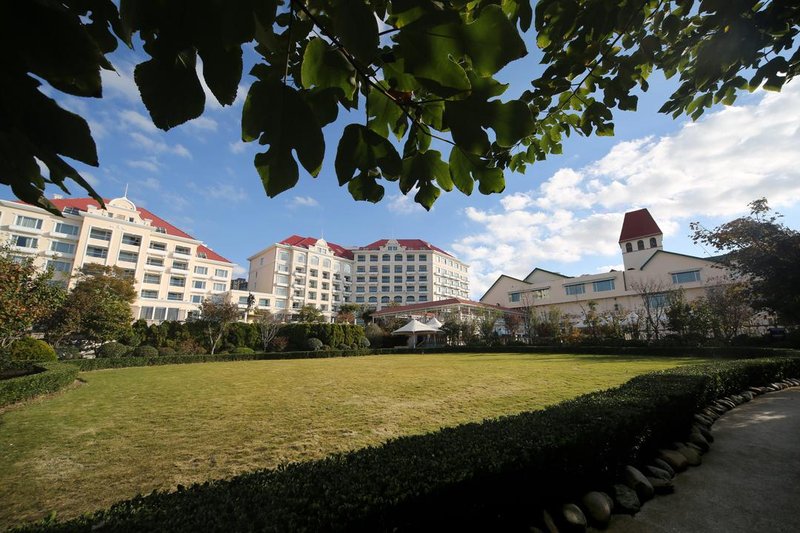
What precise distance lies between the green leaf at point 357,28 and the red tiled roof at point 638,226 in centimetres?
5021

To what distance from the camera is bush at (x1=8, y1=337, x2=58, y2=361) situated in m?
14.3

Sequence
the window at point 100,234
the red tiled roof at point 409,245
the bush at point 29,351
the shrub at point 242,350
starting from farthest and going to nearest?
1. the red tiled roof at point 409,245
2. the window at point 100,234
3. the shrub at point 242,350
4. the bush at point 29,351

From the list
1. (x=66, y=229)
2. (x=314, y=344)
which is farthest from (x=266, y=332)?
(x=66, y=229)

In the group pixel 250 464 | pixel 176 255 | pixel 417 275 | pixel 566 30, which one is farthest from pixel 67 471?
pixel 417 275

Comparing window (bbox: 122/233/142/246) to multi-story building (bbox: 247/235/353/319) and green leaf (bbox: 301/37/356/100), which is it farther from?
green leaf (bbox: 301/37/356/100)

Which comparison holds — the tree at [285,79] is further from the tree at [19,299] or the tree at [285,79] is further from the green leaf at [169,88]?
A: the tree at [19,299]

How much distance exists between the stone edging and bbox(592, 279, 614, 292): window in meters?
36.5

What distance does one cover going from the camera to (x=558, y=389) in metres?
9.08

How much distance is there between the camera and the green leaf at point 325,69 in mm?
878

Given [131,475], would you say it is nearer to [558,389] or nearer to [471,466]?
[471,466]

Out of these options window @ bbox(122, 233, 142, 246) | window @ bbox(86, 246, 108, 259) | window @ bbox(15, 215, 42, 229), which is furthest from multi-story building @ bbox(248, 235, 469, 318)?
window @ bbox(15, 215, 42, 229)

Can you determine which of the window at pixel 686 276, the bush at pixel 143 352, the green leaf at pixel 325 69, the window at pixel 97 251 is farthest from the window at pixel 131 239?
the window at pixel 686 276

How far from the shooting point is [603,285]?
38000mm

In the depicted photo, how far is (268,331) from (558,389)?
26.4 meters
